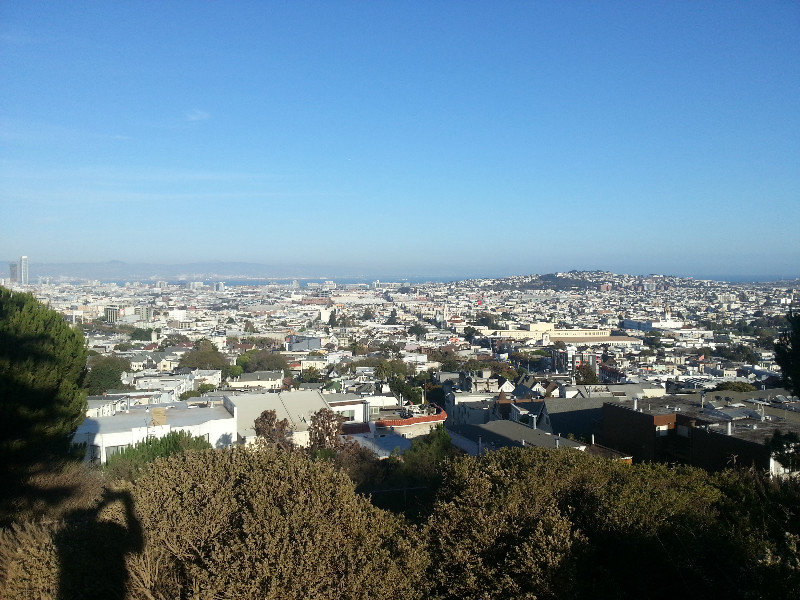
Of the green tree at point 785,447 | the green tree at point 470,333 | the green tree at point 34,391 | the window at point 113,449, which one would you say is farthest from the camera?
the green tree at point 470,333

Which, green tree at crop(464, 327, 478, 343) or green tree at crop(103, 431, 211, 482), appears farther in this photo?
green tree at crop(464, 327, 478, 343)

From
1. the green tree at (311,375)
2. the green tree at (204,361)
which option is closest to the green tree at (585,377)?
the green tree at (311,375)

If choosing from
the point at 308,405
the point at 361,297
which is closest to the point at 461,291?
the point at 361,297

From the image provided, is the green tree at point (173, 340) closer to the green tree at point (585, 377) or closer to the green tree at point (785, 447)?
the green tree at point (585, 377)

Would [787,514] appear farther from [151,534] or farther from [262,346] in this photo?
[262,346]

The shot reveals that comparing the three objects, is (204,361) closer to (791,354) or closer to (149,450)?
(149,450)

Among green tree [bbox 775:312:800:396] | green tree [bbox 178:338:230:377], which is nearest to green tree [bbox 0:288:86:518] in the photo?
green tree [bbox 775:312:800:396]

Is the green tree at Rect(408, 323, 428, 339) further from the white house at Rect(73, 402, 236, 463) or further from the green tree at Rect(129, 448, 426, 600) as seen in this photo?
the green tree at Rect(129, 448, 426, 600)
